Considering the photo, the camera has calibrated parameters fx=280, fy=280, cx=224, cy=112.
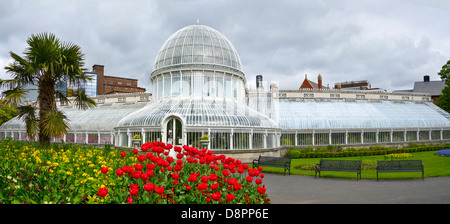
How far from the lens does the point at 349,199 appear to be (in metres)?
10.7

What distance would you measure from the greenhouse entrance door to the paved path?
35.1ft

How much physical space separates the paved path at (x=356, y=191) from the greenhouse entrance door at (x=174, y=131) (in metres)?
10.7

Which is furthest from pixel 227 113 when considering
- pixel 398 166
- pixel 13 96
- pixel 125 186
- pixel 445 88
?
pixel 445 88

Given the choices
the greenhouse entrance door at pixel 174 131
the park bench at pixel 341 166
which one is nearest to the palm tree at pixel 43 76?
the greenhouse entrance door at pixel 174 131

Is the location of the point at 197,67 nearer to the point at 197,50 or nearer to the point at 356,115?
the point at 197,50

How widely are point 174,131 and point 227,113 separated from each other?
16.8 ft

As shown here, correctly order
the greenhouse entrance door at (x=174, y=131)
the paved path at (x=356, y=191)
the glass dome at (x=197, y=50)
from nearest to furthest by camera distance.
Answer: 1. the paved path at (x=356, y=191)
2. the greenhouse entrance door at (x=174, y=131)
3. the glass dome at (x=197, y=50)

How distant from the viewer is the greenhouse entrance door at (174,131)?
A: 24375 mm

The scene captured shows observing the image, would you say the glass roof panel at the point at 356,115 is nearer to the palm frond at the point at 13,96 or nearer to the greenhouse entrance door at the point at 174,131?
the greenhouse entrance door at the point at 174,131

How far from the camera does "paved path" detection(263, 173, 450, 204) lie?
10.5m

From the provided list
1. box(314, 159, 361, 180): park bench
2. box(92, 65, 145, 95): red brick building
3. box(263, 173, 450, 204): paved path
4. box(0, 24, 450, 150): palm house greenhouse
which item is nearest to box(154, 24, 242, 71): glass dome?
box(0, 24, 450, 150): palm house greenhouse

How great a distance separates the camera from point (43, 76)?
12.5m
